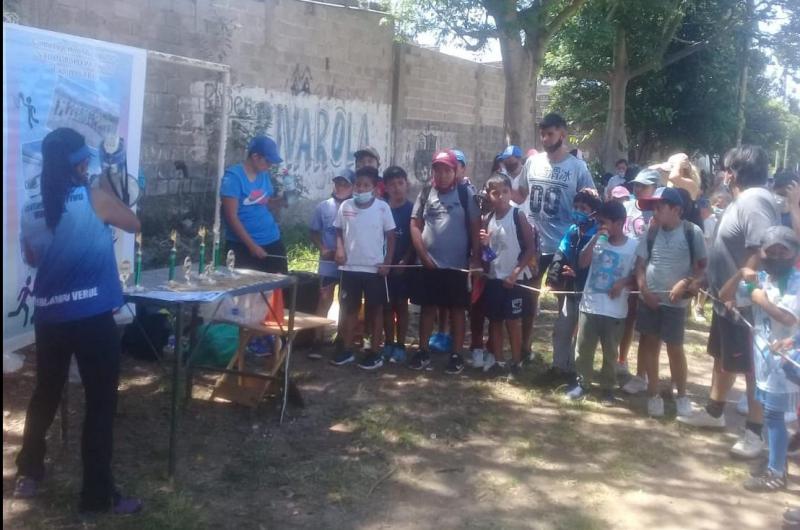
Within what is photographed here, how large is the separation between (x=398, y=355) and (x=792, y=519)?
3.40m

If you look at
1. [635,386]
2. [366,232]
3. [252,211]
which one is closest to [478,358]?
[635,386]

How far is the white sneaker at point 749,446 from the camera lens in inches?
213

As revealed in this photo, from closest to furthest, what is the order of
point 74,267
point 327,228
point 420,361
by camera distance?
1. point 74,267
2. point 420,361
3. point 327,228

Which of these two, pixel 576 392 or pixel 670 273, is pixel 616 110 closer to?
pixel 576 392

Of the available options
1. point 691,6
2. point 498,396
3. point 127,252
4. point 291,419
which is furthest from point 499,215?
point 691,6

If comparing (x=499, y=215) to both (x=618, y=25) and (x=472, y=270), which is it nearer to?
(x=472, y=270)

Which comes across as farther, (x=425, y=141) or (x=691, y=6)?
(x=691, y=6)

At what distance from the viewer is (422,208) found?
6.89m

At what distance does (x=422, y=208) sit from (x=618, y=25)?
44.3 feet

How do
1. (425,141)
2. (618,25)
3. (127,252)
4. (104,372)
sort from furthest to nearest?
(618,25) < (425,141) < (127,252) < (104,372)

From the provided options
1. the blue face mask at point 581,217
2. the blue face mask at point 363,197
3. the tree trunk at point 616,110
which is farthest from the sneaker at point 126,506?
the tree trunk at point 616,110

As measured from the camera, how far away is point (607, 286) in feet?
20.2

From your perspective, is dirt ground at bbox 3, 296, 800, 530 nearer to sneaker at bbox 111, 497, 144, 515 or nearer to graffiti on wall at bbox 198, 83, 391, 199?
sneaker at bbox 111, 497, 144, 515

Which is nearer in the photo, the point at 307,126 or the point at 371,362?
the point at 371,362
